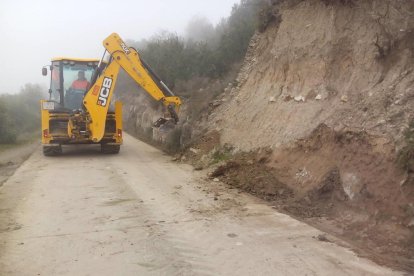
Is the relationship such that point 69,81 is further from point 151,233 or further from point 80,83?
point 151,233

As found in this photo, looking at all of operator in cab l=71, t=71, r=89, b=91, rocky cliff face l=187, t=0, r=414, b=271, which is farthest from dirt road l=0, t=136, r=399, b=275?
operator in cab l=71, t=71, r=89, b=91

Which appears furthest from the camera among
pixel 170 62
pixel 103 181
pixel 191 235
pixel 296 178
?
pixel 170 62

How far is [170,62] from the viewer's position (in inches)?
882

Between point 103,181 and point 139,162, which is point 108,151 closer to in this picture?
point 139,162

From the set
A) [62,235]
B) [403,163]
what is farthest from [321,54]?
[62,235]

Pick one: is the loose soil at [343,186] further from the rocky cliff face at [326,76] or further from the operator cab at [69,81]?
the operator cab at [69,81]

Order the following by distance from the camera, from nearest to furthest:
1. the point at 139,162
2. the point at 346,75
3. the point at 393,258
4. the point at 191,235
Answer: the point at 393,258 < the point at 191,235 < the point at 346,75 < the point at 139,162

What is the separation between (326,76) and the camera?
10477 mm

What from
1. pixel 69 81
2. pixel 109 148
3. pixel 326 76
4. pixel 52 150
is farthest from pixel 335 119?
pixel 69 81

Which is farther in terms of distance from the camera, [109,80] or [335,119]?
[109,80]

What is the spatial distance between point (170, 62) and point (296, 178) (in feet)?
47.7

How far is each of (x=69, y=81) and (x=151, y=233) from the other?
34.2 feet

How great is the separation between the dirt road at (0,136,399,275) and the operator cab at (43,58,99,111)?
5049mm

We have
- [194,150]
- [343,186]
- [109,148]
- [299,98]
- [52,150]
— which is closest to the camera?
[343,186]
